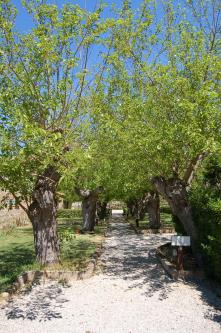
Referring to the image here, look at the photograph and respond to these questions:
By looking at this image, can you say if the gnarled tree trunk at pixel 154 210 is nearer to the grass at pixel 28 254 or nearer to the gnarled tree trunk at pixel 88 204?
the gnarled tree trunk at pixel 88 204

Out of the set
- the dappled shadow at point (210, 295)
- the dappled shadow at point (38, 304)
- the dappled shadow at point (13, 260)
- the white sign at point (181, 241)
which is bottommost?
the dappled shadow at point (38, 304)

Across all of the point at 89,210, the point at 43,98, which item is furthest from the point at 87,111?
the point at 89,210

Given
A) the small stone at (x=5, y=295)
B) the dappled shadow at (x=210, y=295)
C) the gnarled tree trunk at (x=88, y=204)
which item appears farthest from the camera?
the gnarled tree trunk at (x=88, y=204)

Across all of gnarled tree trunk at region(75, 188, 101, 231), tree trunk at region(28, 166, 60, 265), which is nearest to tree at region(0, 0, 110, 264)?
tree trunk at region(28, 166, 60, 265)

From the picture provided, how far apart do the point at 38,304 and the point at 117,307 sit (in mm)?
2008

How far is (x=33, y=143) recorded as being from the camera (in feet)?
30.3

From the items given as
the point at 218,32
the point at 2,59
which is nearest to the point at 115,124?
the point at 2,59

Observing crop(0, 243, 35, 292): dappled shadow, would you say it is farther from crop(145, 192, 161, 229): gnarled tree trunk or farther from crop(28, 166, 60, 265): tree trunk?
crop(145, 192, 161, 229): gnarled tree trunk

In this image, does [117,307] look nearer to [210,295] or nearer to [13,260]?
[210,295]

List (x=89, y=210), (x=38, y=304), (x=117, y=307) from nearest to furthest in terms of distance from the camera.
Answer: (x=117, y=307)
(x=38, y=304)
(x=89, y=210)

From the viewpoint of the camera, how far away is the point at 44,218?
13.1 meters

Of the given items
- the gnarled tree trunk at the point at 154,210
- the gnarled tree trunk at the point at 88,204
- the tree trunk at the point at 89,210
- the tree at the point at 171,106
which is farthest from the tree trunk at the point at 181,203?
the gnarled tree trunk at the point at 154,210

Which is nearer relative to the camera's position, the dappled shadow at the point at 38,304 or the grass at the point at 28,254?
the dappled shadow at the point at 38,304

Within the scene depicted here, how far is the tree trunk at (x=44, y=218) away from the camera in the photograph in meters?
13.0
